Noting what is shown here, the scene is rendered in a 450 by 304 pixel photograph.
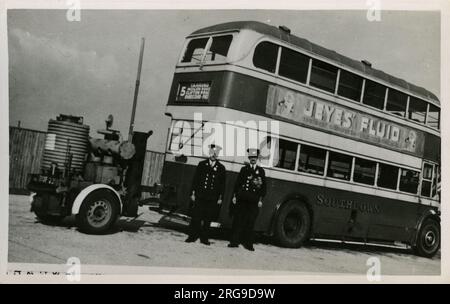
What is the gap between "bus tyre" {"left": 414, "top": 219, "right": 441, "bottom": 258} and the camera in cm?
948

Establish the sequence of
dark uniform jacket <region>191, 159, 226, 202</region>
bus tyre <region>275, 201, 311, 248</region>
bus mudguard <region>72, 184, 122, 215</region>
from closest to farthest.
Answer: bus mudguard <region>72, 184, 122, 215</region> < dark uniform jacket <region>191, 159, 226, 202</region> < bus tyre <region>275, 201, 311, 248</region>

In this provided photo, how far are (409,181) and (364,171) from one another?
121 centimetres

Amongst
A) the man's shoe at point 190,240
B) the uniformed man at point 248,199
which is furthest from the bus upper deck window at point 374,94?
the man's shoe at point 190,240

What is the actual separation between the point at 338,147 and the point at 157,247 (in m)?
3.71

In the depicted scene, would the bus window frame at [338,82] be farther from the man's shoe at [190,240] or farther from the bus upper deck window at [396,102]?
the man's shoe at [190,240]

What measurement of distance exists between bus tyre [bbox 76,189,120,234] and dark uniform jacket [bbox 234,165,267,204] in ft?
6.25

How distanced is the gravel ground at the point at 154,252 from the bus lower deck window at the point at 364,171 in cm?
139

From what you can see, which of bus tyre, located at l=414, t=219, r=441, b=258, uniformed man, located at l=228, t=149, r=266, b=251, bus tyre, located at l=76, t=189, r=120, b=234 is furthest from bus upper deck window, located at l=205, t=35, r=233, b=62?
bus tyre, located at l=414, t=219, r=441, b=258

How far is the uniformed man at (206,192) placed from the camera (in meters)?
7.24

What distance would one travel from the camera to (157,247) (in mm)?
6895

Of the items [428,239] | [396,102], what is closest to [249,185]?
[396,102]

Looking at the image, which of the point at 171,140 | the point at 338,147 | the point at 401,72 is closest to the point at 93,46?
the point at 171,140

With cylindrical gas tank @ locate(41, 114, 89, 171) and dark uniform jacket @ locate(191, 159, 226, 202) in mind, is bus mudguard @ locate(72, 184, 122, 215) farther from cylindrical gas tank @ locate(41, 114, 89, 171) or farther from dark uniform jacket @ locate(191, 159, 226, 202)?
dark uniform jacket @ locate(191, 159, 226, 202)
